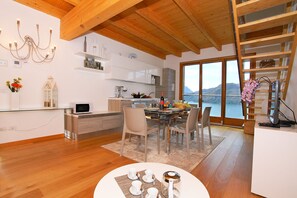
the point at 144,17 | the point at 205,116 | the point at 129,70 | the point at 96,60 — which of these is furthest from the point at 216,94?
the point at 96,60

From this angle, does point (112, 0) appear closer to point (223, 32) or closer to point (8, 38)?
point (8, 38)

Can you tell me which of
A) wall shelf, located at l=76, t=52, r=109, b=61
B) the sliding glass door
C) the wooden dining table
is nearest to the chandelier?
wall shelf, located at l=76, t=52, r=109, b=61

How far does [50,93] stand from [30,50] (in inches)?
37.1

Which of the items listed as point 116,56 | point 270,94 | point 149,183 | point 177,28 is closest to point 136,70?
point 116,56

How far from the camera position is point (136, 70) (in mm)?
4988

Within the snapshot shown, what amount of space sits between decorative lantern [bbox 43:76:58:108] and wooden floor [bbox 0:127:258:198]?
2.72 ft

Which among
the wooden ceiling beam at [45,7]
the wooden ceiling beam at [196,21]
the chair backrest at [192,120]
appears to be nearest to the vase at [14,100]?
the wooden ceiling beam at [45,7]

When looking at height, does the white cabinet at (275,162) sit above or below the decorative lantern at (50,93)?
→ below

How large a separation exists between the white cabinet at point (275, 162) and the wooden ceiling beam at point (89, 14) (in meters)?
2.37

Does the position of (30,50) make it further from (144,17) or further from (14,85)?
(144,17)

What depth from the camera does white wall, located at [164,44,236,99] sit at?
206 inches

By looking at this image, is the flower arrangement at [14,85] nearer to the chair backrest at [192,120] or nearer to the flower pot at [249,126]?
the chair backrest at [192,120]

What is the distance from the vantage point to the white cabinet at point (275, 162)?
1413mm

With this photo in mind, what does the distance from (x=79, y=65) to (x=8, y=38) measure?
1356mm
